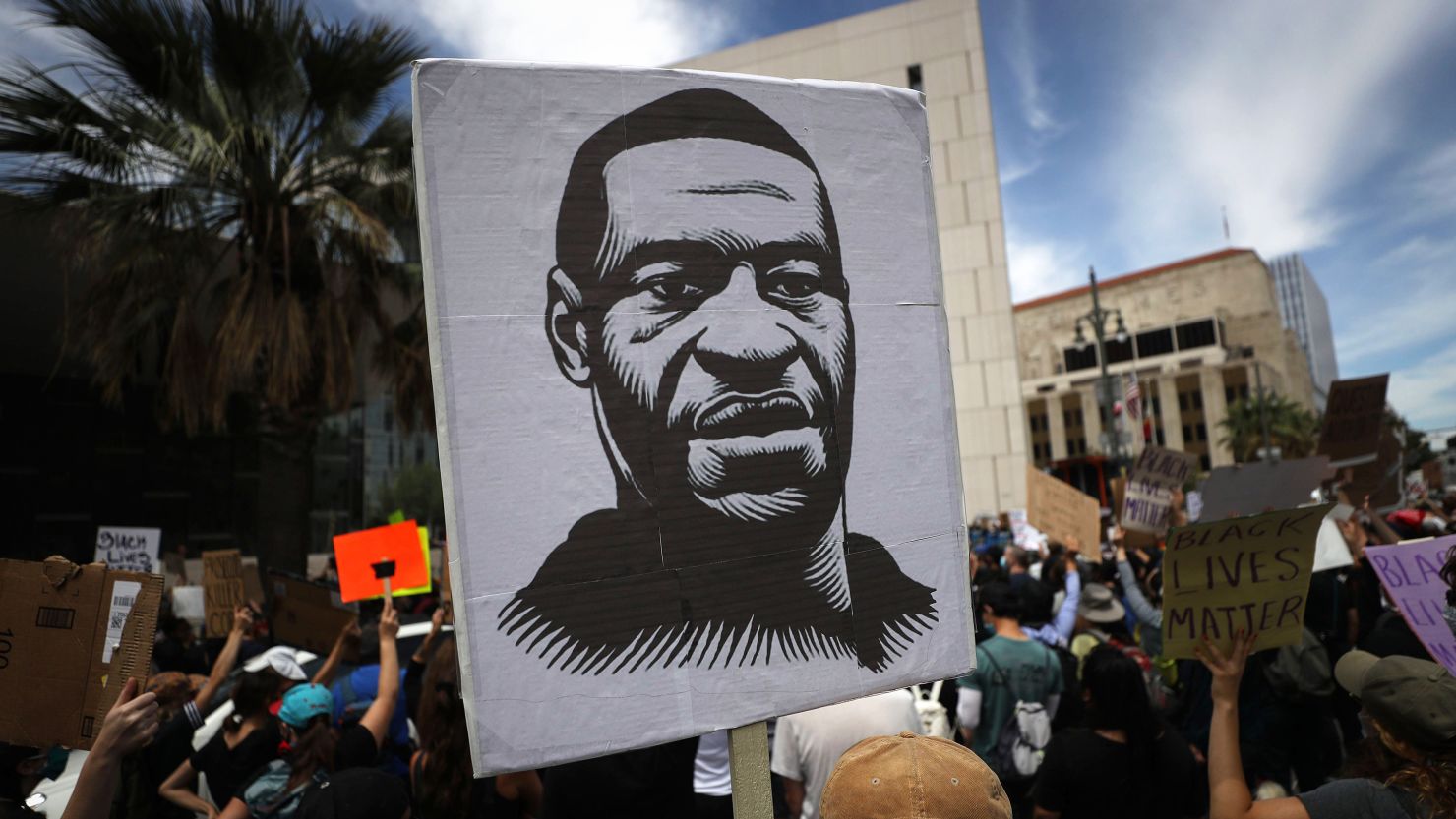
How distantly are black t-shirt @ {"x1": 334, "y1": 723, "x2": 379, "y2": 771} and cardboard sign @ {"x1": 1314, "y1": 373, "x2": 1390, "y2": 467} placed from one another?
27.1 feet

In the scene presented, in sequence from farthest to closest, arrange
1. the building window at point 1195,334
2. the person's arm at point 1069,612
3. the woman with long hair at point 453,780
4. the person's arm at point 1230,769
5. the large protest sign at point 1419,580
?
1. the building window at point 1195,334
2. the person's arm at point 1069,612
3. the woman with long hair at point 453,780
4. the large protest sign at point 1419,580
5. the person's arm at point 1230,769

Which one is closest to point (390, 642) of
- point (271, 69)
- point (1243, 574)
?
point (1243, 574)

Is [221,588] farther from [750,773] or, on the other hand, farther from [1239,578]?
[1239,578]

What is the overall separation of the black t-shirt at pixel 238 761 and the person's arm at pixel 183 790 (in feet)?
1.45

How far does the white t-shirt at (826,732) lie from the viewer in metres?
3.26

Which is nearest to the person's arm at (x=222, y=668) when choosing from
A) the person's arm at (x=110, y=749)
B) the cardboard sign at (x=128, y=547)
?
the person's arm at (x=110, y=749)

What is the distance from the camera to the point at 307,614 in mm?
5535

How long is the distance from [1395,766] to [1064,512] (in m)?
5.60

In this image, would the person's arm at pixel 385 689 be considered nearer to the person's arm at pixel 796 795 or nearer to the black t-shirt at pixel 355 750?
the black t-shirt at pixel 355 750

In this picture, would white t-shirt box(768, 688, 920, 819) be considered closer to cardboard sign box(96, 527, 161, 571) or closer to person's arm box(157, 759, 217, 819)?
person's arm box(157, 759, 217, 819)

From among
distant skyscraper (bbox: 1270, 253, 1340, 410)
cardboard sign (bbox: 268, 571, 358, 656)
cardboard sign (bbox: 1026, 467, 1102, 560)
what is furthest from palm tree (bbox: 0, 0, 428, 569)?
distant skyscraper (bbox: 1270, 253, 1340, 410)

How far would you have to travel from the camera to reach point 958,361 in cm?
Answer: 3391

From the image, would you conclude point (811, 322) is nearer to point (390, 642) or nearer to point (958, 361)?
point (390, 642)

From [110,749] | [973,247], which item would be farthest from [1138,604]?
[973,247]
